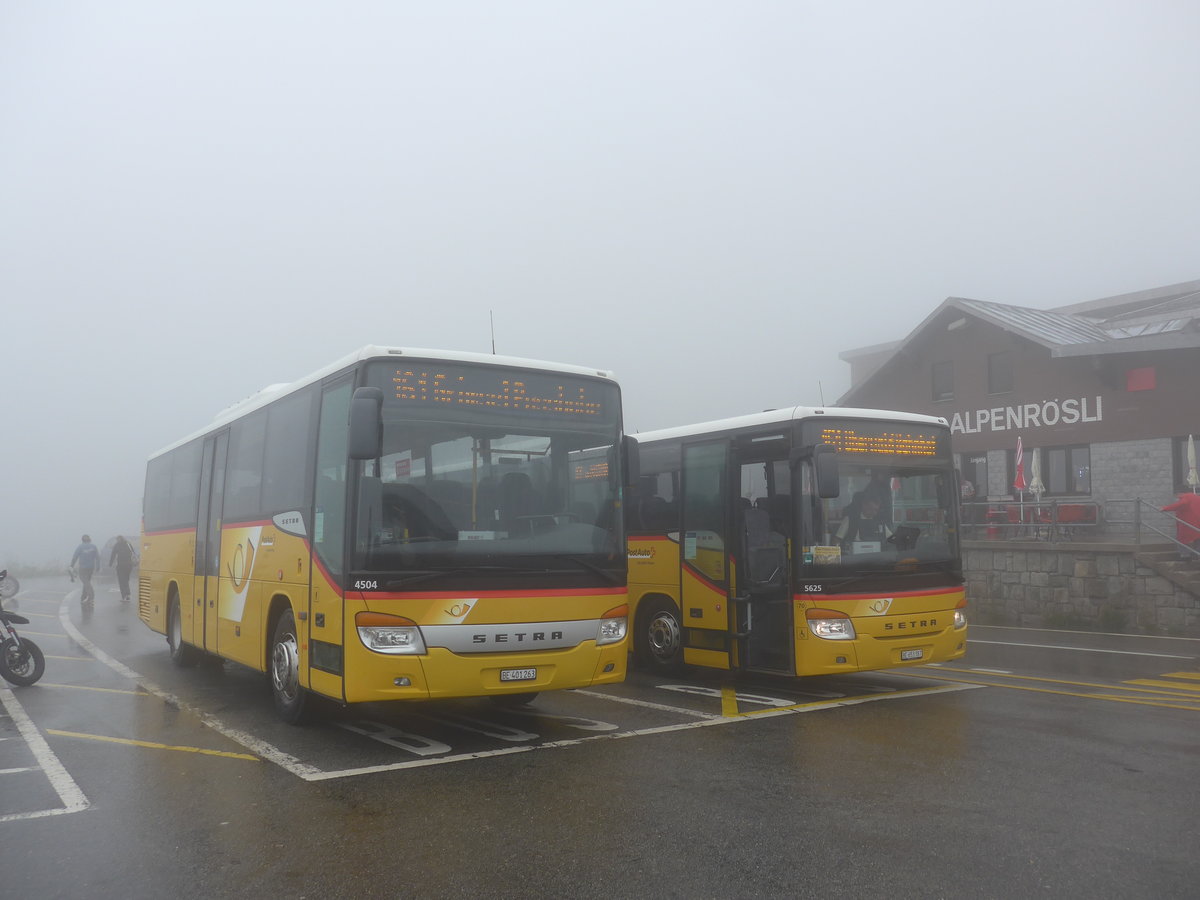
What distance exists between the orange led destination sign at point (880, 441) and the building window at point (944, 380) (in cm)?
2231

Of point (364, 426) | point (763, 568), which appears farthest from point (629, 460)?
point (763, 568)

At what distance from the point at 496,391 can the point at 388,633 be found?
6.49ft

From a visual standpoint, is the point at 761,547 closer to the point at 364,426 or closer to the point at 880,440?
the point at 880,440

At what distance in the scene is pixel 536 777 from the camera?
261 inches

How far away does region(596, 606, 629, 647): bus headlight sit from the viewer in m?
7.91

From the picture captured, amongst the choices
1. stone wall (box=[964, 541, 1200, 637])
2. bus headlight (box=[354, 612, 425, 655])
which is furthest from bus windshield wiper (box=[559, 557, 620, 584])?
stone wall (box=[964, 541, 1200, 637])

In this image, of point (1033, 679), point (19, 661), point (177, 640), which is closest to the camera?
point (19, 661)

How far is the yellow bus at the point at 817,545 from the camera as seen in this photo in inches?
373

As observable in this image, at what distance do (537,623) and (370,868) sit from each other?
112 inches

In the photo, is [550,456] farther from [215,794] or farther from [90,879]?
[90,879]

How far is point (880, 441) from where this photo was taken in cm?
1005

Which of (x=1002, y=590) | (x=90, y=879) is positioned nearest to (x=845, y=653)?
(x=90, y=879)

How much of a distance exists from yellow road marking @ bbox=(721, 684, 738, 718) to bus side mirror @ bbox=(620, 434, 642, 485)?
2259 mm

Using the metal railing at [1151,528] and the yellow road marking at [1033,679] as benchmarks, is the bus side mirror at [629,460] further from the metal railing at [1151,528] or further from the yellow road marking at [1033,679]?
the metal railing at [1151,528]
